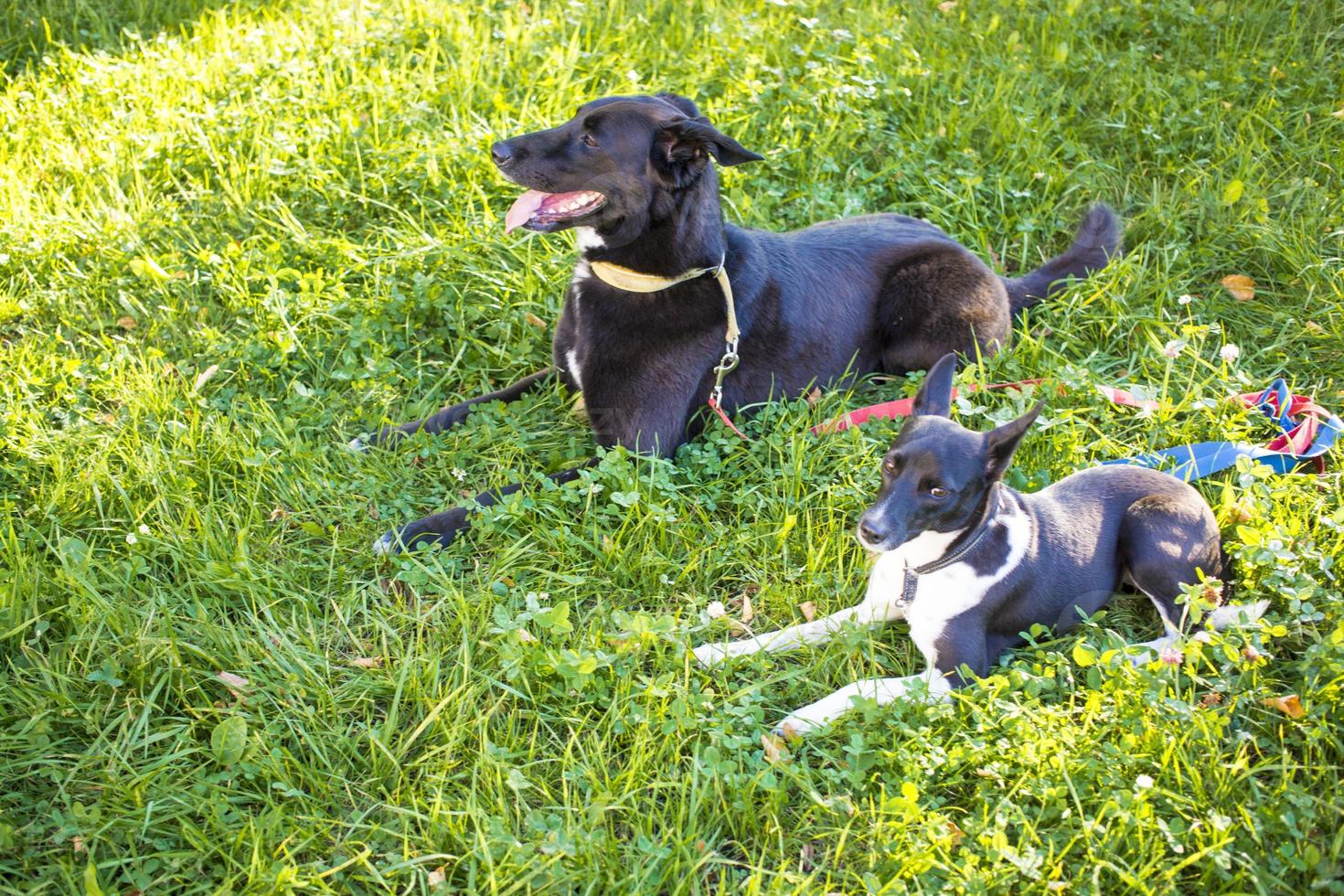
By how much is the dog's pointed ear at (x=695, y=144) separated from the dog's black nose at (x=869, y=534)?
1.15 meters

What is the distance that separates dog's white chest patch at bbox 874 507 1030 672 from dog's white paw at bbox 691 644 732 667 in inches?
19.3

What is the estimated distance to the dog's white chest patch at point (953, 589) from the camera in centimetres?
262

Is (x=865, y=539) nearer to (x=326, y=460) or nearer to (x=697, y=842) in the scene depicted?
(x=697, y=842)

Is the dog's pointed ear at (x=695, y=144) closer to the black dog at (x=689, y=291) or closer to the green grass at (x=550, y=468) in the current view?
the black dog at (x=689, y=291)

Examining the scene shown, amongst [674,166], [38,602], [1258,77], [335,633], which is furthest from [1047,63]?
[38,602]

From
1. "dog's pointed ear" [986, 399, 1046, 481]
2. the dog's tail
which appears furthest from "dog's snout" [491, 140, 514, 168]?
the dog's tail

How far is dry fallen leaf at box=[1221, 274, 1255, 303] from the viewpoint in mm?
4082

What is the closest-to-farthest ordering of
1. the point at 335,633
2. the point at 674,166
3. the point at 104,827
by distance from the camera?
the point at 104,827 < the point at 335,633 < the point at 674,166

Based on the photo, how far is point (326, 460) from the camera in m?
3.37

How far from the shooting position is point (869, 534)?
97.5 inches

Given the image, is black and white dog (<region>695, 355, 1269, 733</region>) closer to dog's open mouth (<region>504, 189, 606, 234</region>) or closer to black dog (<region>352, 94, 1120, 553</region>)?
black dog (<region>352, 94, 1120, 553</region>)

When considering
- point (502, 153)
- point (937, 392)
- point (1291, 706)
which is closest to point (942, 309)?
point (937, 392)

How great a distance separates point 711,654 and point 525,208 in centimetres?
151

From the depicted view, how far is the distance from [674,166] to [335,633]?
5.46 ft
